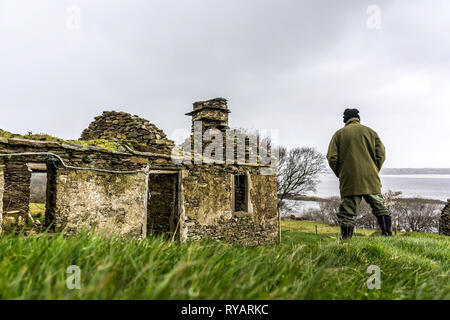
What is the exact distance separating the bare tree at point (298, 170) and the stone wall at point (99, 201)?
65.4 feet

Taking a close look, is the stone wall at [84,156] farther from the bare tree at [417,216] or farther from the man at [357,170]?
the bare tree at [417,216]

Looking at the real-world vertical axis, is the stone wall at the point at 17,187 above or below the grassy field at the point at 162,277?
above

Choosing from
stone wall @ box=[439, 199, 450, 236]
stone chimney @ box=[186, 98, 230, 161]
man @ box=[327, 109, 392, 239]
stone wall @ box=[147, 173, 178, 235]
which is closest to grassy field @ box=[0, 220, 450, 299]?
man @ box=[327, 109, 392, 239]

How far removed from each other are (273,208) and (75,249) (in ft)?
32.8

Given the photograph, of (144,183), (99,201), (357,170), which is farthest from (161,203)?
(357,170)

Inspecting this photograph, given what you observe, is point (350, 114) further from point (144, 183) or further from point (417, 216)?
point (417, 216)

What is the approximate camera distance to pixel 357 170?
5.05 m

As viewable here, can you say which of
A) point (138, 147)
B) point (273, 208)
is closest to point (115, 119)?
point (138, 147)

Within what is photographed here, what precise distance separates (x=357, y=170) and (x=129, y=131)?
6528mm

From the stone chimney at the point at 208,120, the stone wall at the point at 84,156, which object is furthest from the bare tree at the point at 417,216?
the stone wall at the point at 84,156

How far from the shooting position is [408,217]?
28.5 m

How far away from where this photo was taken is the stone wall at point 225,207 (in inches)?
334
